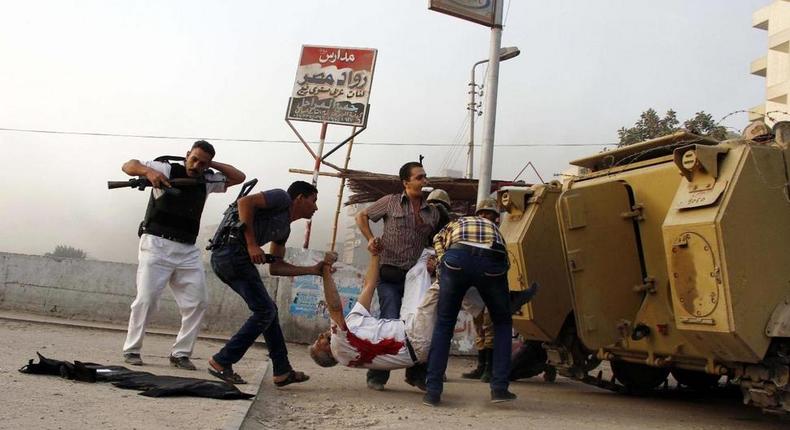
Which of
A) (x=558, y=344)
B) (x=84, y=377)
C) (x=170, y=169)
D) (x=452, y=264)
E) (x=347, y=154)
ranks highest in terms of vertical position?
(x=347, y=154)

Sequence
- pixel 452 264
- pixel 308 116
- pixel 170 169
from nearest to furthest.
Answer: pixel 452 264 < pixel 170 169 < pixel 308 116

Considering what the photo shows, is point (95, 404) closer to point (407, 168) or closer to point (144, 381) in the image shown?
point (144, 381)

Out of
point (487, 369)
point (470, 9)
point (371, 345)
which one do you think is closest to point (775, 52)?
point (470, 9)

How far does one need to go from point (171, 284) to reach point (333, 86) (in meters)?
10.7

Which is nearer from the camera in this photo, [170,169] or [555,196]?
[170,169]

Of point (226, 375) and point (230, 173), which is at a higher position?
point (230, 173)

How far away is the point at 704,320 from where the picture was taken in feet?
14.2

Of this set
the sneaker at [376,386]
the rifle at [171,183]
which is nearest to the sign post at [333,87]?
the rifle at [171,183]

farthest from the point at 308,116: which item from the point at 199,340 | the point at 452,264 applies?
the point at 452,264

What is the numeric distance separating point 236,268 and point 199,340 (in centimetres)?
441

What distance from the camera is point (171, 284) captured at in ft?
19.3

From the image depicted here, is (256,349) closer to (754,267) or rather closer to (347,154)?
(754,267)

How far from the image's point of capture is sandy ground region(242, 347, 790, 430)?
13.7 ft

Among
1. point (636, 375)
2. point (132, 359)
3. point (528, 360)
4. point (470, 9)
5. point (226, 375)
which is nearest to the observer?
point (226, 375)
